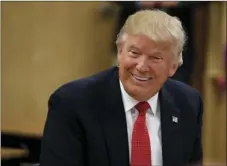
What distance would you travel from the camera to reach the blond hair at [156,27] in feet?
4.91

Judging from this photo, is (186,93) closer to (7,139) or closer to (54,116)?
(54,116)

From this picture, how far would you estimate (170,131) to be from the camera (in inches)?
65.7

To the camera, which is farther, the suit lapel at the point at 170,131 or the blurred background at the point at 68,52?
the blurred background at the point at 68,52

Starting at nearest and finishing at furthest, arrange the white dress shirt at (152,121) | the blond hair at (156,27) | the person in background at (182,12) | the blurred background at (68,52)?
the blond hair at (156,27)
the white dress shirt at (152,121)
the person in background at (182,12)
the blurred background at (68,52)

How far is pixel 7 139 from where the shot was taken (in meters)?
2.63

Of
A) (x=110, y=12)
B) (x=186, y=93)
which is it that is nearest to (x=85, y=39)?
(x=110, y=12)

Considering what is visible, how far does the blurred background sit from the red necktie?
161cm

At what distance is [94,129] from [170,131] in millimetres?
259

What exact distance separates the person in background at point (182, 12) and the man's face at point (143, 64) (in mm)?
1381

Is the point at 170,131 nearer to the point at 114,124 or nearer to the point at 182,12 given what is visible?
the point at 114,124

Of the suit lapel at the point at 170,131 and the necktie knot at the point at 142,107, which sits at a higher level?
the necktie knot at the point at 142,107

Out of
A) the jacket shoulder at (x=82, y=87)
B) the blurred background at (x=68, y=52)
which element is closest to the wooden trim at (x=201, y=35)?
the blurred background at (x=68, y=52)

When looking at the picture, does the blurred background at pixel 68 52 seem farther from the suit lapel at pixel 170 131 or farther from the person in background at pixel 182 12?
the suit lapel at pixel 170 131

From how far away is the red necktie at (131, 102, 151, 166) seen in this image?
62.8 inches
